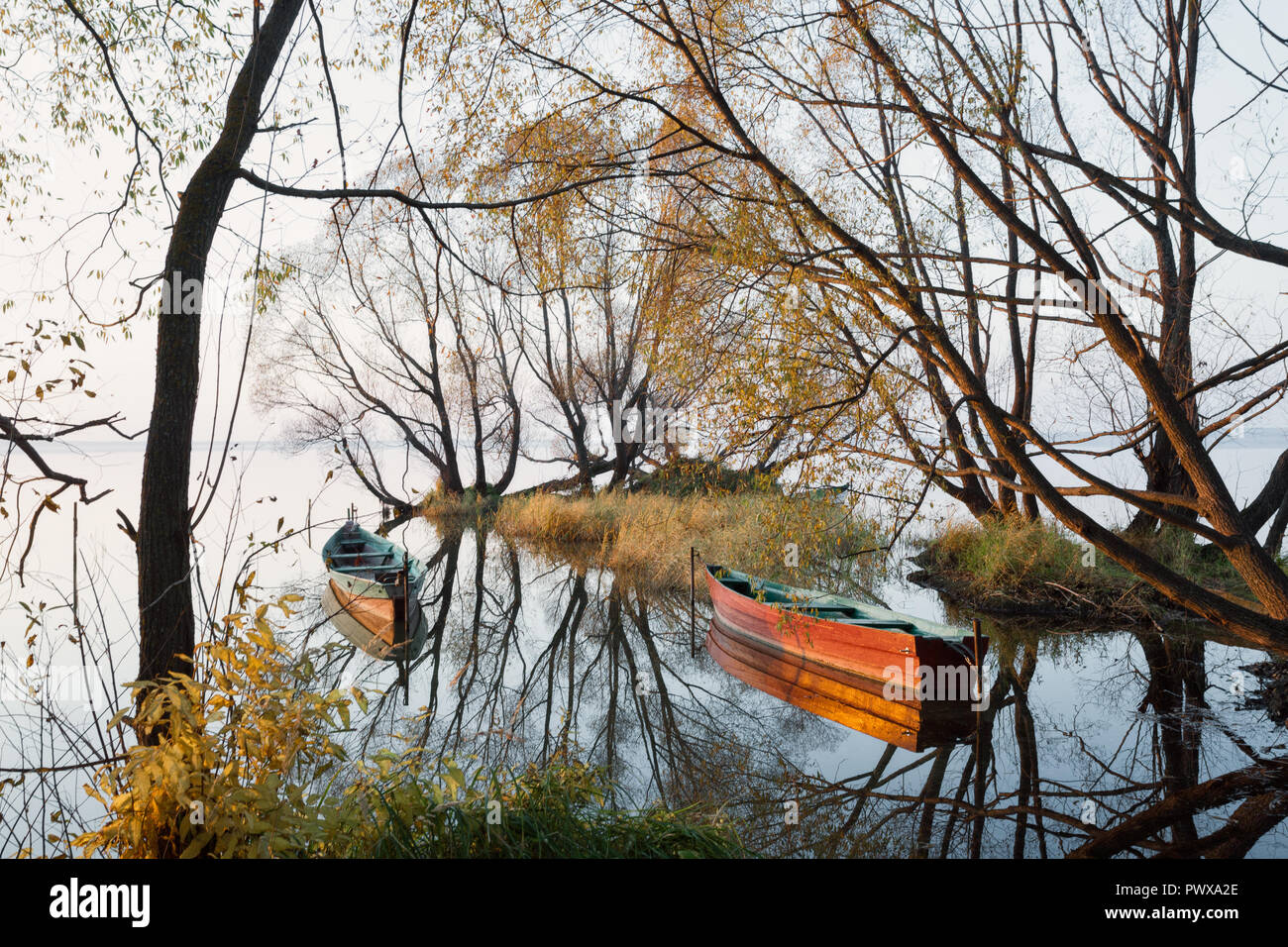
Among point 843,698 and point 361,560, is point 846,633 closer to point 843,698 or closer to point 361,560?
point 843,698

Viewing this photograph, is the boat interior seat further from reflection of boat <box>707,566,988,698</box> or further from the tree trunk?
the tree trunk

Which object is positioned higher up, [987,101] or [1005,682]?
[987,101]

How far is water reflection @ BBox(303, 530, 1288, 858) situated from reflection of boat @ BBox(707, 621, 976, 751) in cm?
3

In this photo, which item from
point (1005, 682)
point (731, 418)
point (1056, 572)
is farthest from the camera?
point (1056, 572)

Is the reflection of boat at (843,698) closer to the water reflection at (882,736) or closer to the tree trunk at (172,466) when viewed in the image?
the water reflection at (882,736)

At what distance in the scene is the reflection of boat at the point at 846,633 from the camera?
831 cm

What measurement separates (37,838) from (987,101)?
24.4 feet

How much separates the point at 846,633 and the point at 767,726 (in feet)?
5.17

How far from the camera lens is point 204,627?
389 centimetres

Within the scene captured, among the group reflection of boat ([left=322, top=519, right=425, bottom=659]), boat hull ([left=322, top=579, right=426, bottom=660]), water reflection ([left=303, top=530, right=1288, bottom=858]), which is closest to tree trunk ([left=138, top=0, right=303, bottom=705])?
water reflection ([left=303, top=530, right=1288, bottom=858])

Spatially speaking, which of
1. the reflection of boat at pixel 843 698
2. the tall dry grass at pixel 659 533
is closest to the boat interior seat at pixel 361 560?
the tall dry grass at pixel 659 533

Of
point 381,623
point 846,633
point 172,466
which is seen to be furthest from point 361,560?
point 172,466
